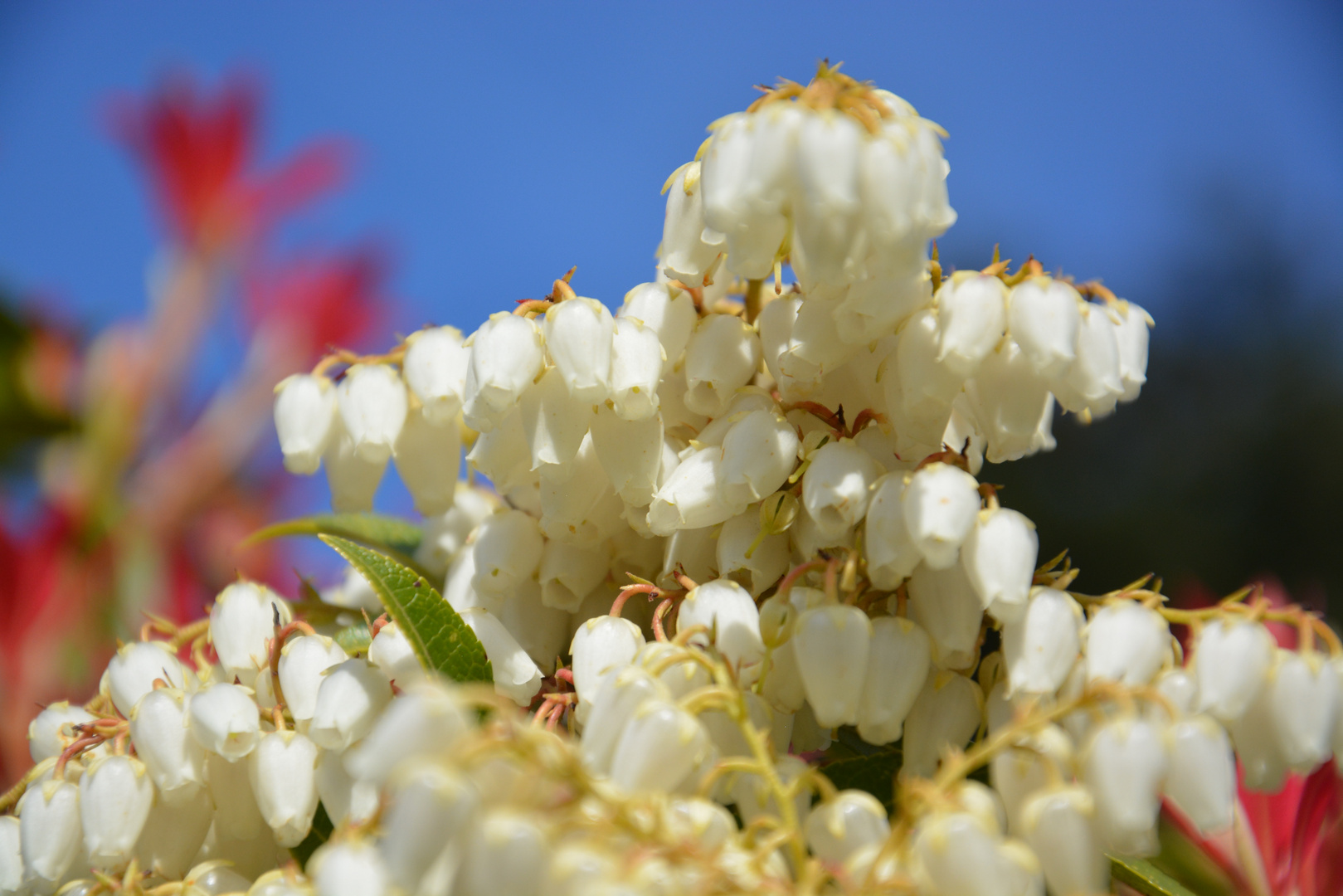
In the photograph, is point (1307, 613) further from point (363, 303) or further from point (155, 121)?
point (155, 121)

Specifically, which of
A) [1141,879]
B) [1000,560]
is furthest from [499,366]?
[1141,879]

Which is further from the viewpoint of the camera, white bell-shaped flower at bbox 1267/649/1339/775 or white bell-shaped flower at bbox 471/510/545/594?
white bell-shaped flower at bbox 471/510/545/594

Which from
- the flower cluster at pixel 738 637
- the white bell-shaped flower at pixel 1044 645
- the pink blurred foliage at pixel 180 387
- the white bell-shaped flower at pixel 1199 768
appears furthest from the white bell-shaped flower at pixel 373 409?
the pink blurred foliage at pixel 180 387

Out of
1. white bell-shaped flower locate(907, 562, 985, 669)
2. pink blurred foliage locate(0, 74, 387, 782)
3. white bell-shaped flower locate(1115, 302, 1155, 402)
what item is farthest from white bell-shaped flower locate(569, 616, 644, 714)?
pink blurred foliage locate(0, 74, 387, 782)

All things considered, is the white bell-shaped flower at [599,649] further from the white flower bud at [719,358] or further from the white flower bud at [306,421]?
the white flower bud at [306,421]

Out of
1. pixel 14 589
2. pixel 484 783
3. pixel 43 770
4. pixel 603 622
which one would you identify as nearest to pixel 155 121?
pixel 14 589

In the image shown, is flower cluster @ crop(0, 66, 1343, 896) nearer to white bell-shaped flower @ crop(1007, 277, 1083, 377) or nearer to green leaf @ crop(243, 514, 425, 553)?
white bell-shaped flower @ crop(1007, 277, 1083, 377)
